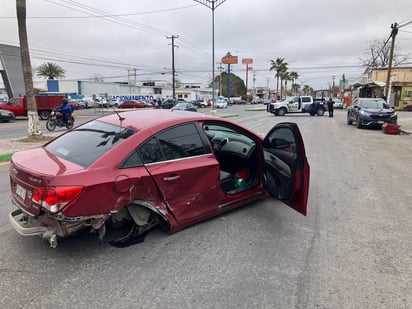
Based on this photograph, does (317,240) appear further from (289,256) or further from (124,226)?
(124,226)

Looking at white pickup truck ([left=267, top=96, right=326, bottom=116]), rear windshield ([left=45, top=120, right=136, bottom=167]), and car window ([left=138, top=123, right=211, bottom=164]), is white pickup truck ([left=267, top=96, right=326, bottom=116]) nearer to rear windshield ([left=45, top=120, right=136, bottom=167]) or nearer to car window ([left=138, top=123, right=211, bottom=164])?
car window ([left=138, top=123, right=211, bottom=164])

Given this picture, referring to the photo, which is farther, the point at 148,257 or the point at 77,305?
the point at 148,257

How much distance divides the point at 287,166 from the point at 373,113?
1515 cm

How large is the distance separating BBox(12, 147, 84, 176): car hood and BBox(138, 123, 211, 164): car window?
2.39 feet

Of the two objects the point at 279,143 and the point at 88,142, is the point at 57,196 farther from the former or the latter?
the point at 279,143

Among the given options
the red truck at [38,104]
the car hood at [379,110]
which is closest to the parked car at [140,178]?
the car hood at [379,110]

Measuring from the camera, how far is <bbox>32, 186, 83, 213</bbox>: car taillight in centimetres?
278

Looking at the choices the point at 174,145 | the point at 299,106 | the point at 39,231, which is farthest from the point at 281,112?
the point at 39,231

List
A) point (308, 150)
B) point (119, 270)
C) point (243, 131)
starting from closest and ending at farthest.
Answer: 1. point (119, 270)
2. point (243, 131)
3. point (308, 150)

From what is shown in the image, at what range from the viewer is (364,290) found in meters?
2.71

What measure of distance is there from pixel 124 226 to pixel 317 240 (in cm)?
235

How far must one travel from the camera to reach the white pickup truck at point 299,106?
1133 inches

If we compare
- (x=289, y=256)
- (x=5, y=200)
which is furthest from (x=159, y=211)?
(x=5, y=200)

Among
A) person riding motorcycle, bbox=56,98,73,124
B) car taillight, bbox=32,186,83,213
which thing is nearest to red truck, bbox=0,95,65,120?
person riding motorcycle, bbox=56,98,73,124
